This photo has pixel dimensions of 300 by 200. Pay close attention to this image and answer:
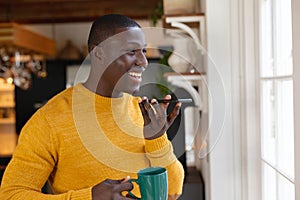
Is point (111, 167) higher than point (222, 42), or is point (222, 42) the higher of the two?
point (222, 42)

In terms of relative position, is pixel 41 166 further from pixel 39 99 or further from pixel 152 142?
pixel 39 99

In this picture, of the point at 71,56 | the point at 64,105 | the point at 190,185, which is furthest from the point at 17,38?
the point at 64,105

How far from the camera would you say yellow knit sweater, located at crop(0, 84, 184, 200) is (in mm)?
1035

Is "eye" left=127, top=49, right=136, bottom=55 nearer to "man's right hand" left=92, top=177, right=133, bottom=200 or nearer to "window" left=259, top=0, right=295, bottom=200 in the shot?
"man's right hand" left=92, top=177, right=133, bottom=200

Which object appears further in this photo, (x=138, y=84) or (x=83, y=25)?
(x=83, y=25)

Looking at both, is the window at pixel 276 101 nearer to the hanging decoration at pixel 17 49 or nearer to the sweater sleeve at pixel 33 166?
the sweater sleeve at pixel 33 166

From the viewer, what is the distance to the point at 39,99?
5867 millimetres

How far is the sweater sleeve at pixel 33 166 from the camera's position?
39.5 inches

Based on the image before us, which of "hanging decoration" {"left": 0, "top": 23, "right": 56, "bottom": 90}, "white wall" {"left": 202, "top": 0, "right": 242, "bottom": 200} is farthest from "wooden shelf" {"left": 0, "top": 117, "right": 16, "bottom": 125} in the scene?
"white wall" {"left": 202, "top": 0, "right": 242, "bottom": 200}

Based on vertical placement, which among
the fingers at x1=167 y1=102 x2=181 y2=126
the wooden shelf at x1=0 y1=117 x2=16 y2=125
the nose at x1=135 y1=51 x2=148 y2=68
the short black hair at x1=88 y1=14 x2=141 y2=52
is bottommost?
the wooden shelf at x1=0 y1=117 x2=16 y2=125

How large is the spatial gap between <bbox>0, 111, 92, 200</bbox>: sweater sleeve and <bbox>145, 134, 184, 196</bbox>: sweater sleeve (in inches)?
6.6

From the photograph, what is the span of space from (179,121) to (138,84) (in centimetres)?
16

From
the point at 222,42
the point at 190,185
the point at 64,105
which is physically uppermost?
the point at 222,42

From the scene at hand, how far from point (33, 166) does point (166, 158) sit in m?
0.29
